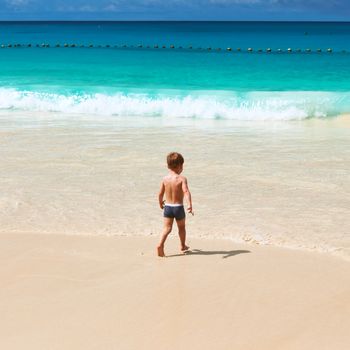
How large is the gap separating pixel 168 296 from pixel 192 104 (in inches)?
663

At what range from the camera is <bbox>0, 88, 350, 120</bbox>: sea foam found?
20.7 meters

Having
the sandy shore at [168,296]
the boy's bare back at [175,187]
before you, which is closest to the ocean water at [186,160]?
the sandy shore at [168,296]

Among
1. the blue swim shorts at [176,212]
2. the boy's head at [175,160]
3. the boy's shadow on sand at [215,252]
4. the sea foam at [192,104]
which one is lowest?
the boy's shadow on sand at [215,252]

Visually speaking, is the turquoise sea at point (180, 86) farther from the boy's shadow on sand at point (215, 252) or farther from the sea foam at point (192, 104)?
the boy's shadow on sand at point (215, 252)

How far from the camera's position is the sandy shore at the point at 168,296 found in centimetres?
464

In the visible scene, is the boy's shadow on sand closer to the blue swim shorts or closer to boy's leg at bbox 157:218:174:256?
boy's leg at bbox 157:218:174:256

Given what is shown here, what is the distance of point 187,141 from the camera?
14172 mm

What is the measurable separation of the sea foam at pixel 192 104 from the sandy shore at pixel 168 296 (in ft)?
45.1

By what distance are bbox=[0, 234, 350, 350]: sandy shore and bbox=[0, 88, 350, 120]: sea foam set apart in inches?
541

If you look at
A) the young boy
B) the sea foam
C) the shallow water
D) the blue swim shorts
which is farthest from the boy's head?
the sea foam

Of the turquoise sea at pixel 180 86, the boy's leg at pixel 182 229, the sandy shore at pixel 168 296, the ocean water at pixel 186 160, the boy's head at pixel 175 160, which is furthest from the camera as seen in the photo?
the turquoise sea at pixel 180 86

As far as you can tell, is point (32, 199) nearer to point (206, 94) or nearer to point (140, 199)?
point (140, 199)

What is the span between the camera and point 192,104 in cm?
2186

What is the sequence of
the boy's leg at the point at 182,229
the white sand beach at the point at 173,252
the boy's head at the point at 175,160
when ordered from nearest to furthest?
the white sand beach at the point at 173,252 → the boy's head at the point at 175,160 → the boy's leg at the point at 182,229
